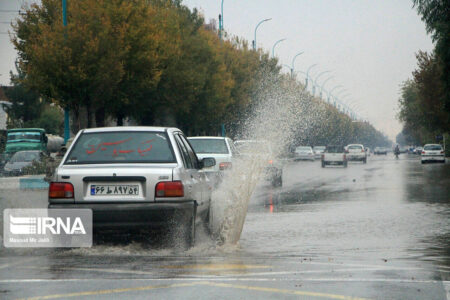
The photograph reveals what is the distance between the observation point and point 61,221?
9.60 metres

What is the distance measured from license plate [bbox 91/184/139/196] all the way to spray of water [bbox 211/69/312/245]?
2.02 m

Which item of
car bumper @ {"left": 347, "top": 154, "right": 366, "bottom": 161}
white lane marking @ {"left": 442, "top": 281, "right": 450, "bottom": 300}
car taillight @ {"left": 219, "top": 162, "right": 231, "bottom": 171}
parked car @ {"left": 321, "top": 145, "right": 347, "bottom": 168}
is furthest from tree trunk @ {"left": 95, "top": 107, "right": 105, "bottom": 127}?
white lane marking @ {"left": 442, "top": 281, "right": 450, "bottom": 300}

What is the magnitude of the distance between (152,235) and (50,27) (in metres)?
24.8

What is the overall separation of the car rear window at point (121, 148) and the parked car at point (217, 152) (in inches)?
388

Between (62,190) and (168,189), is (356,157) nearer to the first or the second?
(168,189)

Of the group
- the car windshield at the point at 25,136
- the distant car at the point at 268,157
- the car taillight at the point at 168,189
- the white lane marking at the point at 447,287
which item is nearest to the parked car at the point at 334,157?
the car windshield at the point at 25,136

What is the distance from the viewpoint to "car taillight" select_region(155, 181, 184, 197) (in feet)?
30.7

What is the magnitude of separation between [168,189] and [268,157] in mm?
19683

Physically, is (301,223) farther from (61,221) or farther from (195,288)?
(195,288)

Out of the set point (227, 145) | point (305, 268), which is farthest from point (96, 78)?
point (305, 268)

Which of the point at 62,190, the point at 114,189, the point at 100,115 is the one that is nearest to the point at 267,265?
the point at 114,189

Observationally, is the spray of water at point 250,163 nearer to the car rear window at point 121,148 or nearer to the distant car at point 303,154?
the car rear window at point 121,148

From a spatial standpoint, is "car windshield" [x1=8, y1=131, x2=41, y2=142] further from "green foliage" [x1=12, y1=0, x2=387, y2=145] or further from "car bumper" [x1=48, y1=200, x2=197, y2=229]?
"car bumper" [x1=48, y1=200, x2=197, y2=229]

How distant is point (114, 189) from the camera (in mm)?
9344
